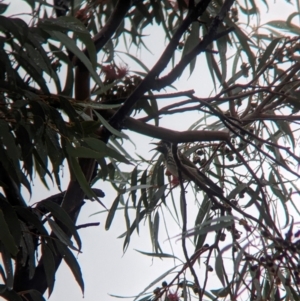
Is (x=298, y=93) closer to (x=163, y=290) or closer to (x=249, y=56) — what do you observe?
(x=249, y=56)

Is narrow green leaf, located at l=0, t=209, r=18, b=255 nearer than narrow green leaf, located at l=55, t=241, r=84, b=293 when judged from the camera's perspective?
Yes

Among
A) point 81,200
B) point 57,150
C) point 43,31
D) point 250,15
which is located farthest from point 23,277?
point 250,15

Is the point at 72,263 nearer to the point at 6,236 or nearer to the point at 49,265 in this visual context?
the point at 49,265

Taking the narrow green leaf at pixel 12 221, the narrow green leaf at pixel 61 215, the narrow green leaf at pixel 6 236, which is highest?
the narrow green leaf at pixel 61 215

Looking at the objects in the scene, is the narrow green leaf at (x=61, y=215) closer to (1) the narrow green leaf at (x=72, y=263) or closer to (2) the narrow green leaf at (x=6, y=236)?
(1) the narrow green leaf at (x=72, y=263)

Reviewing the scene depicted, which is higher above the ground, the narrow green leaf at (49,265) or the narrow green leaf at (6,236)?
the narrow green leaf at (49,265)

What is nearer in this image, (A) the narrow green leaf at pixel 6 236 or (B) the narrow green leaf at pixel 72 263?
(A) the narrow green leaf at pixel 6 236

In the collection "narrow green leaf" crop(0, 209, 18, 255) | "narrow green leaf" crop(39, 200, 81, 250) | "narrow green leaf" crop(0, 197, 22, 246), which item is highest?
"narrow green leaf" crop(39, 200, 81, 250)

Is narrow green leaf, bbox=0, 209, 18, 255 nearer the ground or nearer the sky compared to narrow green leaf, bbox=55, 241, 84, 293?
nearer the ground

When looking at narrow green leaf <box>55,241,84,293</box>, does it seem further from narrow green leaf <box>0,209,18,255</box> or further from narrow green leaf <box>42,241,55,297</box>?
narrow green leaf <box>0,209,18,255</box>

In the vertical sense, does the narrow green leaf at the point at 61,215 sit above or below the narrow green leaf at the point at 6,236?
above

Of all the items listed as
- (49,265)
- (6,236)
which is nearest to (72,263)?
(49,265)

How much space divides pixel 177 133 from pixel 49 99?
0.80 ft

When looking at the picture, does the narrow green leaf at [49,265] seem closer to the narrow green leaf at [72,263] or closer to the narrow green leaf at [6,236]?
the narrow green leaf at [72,263]
